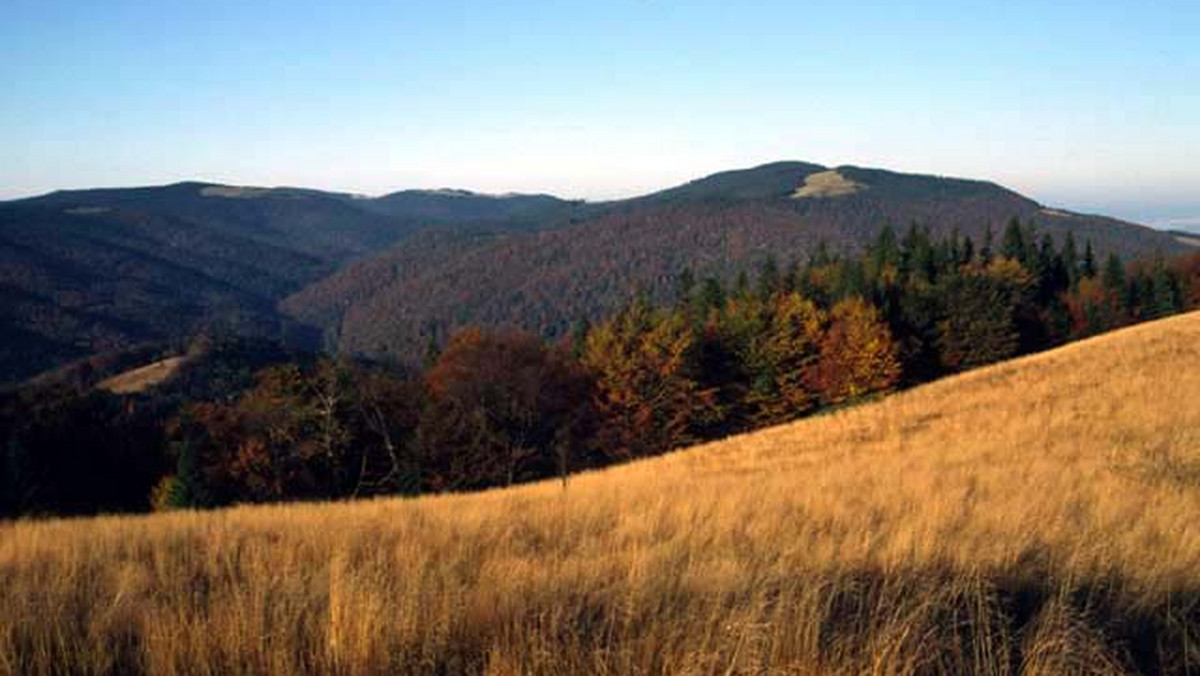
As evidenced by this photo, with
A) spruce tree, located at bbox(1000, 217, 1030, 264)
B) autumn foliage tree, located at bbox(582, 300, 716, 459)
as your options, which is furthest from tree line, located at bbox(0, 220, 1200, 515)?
spruce tree, located at bbox(1000, 217, 1030, 264)

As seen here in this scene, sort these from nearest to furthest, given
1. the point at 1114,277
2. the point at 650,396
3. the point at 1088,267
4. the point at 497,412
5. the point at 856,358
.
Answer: the point at 497,412, the point at 650,396, the point at 856,358, the point at 1114,277, the point at 1088,267

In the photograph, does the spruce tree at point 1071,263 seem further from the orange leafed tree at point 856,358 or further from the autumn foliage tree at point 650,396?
the autumn foliage tree at point 650,396

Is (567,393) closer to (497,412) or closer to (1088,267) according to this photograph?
(497,412)

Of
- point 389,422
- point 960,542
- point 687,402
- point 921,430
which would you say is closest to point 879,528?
point 960,542

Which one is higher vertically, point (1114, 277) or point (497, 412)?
point (1114, 277)

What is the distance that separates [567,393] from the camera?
172 ft

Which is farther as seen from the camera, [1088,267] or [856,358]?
[1088,267]

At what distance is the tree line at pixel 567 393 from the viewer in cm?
3966

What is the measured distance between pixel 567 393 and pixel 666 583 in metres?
48.0

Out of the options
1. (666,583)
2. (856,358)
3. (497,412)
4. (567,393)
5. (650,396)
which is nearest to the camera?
(666,583)

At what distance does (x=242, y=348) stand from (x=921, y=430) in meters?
135

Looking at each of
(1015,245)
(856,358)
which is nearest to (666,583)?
(856,358)

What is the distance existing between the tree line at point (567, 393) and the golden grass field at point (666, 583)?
1215 inches

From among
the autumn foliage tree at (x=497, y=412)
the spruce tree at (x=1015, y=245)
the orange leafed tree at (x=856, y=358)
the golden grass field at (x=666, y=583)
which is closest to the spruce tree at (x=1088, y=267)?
the spruce tree at (x=1015, y=245)
